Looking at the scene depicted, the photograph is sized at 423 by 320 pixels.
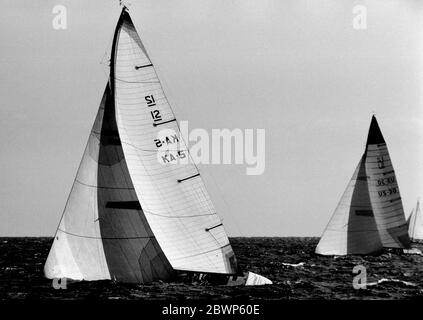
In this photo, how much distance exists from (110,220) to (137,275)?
7.51 feet

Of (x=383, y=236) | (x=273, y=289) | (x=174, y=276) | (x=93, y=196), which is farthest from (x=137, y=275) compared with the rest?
(x=383, y=236)

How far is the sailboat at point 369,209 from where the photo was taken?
45812 mm

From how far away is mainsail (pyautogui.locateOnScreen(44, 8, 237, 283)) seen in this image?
2825 centimetres

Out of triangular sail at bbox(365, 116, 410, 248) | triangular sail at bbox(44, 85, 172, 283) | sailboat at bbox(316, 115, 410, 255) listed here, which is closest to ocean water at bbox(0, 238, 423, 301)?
triangular sail at bbox(44, 85, 172, 283)

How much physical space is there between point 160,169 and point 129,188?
4.36 ft

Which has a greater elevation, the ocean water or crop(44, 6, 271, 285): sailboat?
crop(44, 6, 271, 285): sailboat

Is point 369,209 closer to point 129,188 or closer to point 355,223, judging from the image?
point 355,223

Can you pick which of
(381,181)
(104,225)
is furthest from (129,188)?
(381,181)

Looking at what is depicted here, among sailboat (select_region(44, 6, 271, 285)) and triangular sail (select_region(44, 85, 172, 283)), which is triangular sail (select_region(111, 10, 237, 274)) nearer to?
sailboat (select_region(44, 6, 271, 285))

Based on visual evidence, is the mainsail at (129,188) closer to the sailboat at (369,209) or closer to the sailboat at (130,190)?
the sailboat at (130,190)

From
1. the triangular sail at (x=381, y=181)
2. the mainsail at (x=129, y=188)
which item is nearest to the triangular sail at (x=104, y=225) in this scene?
the mainsail at (x=129, y=188)

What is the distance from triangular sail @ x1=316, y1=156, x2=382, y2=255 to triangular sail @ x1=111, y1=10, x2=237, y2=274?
18.9 meters
